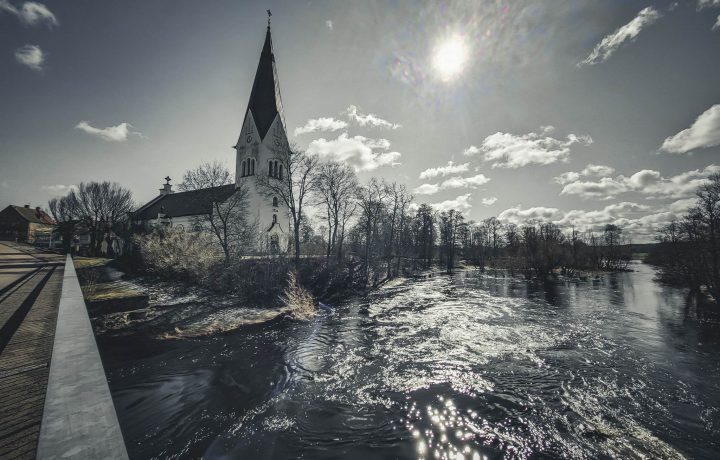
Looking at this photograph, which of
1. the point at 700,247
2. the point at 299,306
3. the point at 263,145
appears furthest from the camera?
the point at 263,145

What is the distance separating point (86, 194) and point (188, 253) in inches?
1515

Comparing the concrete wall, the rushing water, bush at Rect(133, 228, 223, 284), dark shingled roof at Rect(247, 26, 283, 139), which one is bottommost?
the rushing water

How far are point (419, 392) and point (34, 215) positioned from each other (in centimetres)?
9247

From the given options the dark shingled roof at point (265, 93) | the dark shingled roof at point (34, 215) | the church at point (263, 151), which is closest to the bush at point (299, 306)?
the church at point (263, 151)

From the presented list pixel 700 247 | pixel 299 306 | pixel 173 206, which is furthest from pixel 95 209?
pixel 700 247

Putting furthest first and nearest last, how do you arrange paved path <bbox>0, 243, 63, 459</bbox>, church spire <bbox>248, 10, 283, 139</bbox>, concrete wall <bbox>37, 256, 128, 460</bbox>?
church spire <bbox>248, 10, 283, 139</bbox> → paved path <bbox>0, 243, 63, 459</bbox> → concrete wall <bbox>37, 256, 128, 460</bbox>

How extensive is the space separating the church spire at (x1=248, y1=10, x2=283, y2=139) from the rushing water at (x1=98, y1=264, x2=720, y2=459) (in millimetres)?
33329

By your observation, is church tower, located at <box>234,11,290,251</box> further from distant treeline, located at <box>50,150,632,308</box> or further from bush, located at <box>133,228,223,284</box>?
bush, located at <box>133,228,223,284</box>

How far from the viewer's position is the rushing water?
480cm

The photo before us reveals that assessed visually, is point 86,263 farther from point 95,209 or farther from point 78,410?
point 78,410

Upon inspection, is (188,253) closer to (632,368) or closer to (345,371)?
(345,371)

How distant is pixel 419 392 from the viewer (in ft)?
21.2

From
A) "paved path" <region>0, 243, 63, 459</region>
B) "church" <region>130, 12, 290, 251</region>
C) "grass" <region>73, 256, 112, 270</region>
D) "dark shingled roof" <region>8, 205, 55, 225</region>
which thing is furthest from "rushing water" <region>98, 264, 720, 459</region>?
"dark shingled roof" <region>8, 205, 55, 225</region>

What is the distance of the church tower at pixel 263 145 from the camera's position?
3684 cm
